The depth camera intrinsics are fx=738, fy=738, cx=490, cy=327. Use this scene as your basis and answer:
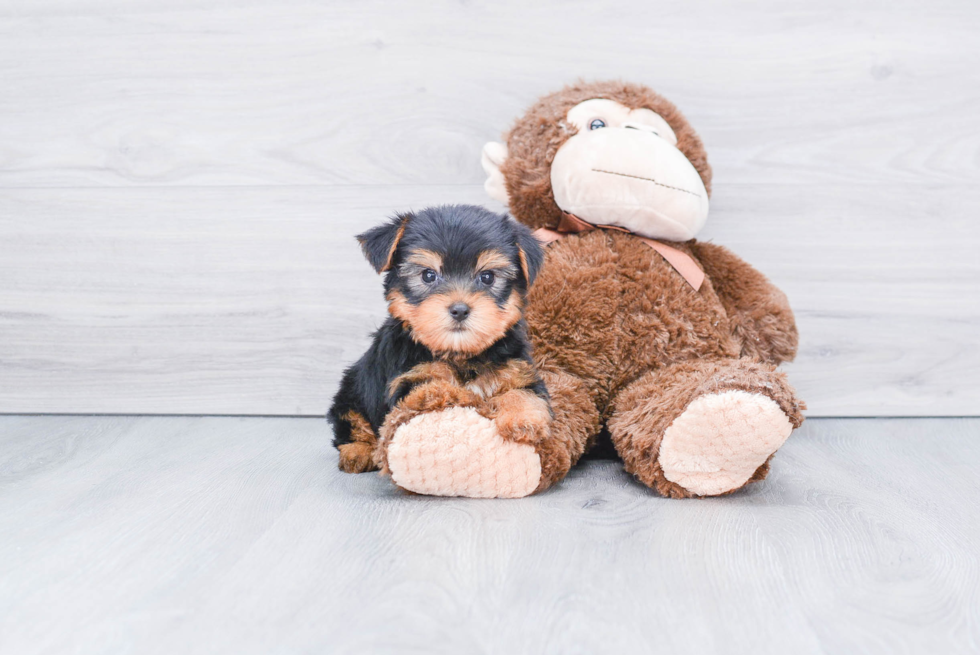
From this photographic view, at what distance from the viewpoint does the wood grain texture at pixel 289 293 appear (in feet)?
7.73

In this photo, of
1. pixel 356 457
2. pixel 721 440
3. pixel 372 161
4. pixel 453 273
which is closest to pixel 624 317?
pixel 721 440

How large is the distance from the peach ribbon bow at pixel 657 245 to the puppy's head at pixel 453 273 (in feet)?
1.38

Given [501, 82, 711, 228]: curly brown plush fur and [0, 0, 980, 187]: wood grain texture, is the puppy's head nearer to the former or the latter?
[501, 82, 711, 228]: curly brown plush fur

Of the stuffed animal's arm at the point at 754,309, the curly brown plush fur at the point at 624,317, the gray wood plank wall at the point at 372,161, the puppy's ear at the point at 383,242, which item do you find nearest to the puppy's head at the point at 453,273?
the puppy's ear at the point at 383,242

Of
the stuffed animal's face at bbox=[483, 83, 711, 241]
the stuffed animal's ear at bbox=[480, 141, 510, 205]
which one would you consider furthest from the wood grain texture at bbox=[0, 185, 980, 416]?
the stuffed animal's face at bbox=[483, 83, 711, 241]

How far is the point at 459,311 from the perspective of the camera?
139 cm

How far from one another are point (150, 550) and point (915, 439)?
2.04 metres

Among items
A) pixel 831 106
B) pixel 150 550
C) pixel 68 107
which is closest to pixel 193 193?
pixel 68 107

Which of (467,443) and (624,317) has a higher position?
(624,317)

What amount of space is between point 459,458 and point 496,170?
0.91 meters

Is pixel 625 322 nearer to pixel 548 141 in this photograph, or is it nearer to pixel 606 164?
pixel 606 164

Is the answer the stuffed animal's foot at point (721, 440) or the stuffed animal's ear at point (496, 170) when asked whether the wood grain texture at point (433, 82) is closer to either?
the stuffed animal's ear at point (496, 170)

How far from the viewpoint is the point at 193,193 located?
239 cm

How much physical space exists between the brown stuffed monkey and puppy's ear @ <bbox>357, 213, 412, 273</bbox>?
309 mm
